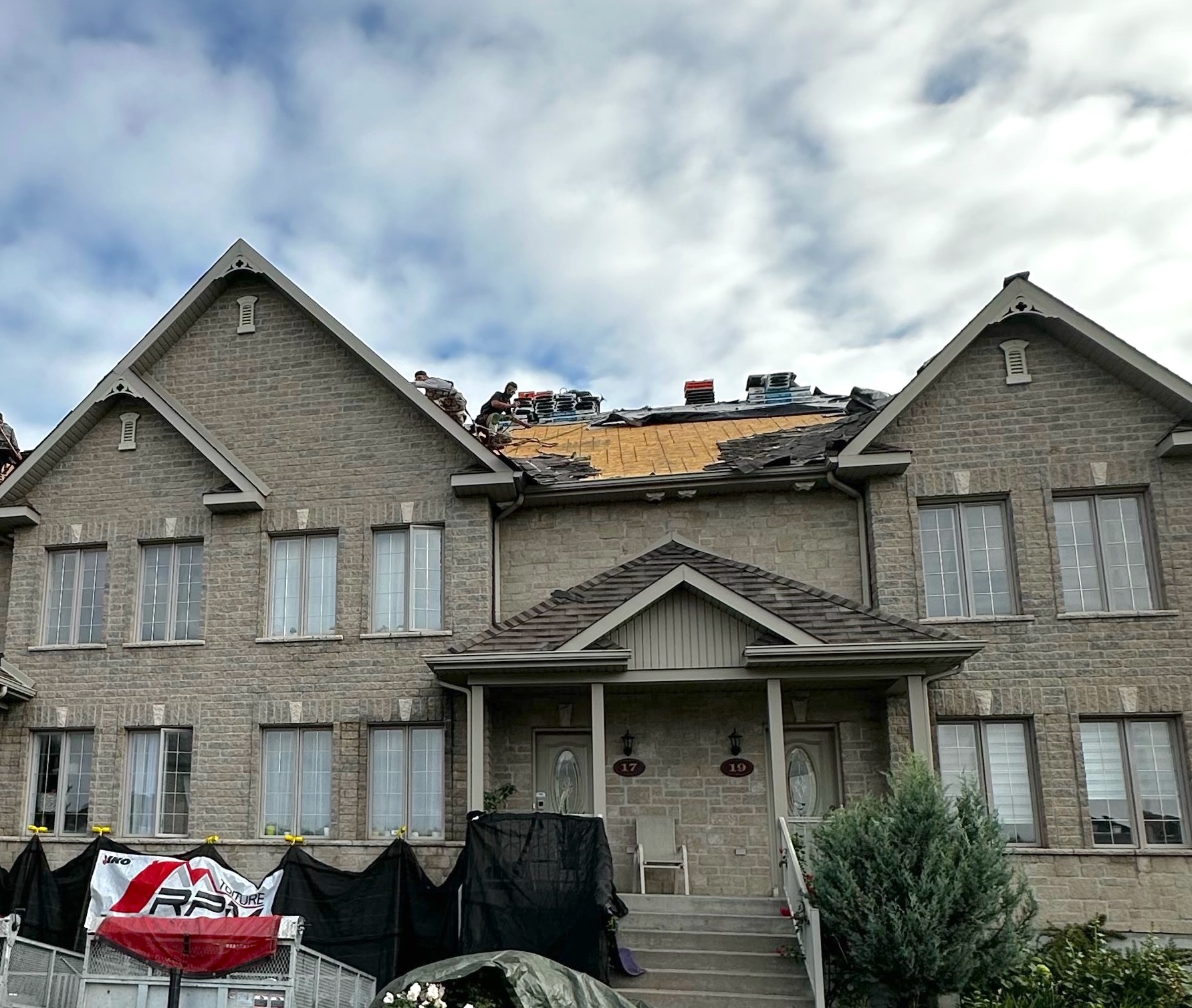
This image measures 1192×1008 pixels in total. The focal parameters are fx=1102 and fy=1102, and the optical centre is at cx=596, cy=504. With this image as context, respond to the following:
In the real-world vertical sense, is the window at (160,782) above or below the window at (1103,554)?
below

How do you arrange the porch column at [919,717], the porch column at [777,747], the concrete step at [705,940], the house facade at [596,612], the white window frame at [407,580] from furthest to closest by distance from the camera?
1. the white window frame at [407,580]
2. the house facade at [596,612]
3. the porch column at [919,717]
4. the porch column at [777,747]
5. the concrete step at [705,940]

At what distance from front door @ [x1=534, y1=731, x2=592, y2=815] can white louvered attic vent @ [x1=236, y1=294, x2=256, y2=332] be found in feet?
25.2

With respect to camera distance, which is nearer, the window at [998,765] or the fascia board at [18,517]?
the window at [998,765]

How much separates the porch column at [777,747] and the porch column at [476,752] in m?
3.57

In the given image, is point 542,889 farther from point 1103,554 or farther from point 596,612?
point 1103,554

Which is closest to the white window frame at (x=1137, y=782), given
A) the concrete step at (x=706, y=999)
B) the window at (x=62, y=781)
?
the concrete step at (x=706, y=999)

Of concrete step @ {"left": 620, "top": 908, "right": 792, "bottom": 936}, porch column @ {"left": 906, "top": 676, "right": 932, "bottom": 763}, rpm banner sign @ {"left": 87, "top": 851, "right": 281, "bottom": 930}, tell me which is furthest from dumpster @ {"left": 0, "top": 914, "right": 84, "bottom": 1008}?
porch column @ {"left": 906, "top": 676, "right": 932, "bottom": 763}

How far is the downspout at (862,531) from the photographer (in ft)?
48.5

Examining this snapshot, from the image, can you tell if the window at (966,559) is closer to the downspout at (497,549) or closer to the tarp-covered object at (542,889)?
the downspout at (497,549)

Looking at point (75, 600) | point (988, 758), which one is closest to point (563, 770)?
point (988, 758)

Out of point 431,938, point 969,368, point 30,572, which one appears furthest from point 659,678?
point 30,572

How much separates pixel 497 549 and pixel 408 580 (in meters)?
1.34

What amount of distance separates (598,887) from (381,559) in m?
6.30

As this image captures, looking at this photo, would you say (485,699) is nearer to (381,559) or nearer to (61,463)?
(381,559)
